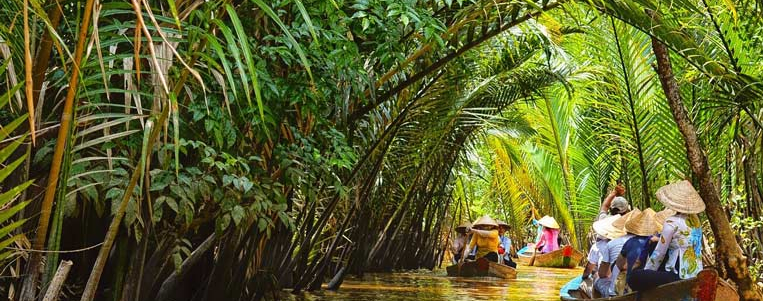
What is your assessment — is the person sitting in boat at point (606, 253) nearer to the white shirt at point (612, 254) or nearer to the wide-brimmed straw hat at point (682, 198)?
the white shirt at point (612, 254)

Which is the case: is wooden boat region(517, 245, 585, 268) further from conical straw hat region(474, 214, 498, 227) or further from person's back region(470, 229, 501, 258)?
conical straw hat region(474, 214, 498, 227)

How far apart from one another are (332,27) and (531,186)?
19995 millimetres

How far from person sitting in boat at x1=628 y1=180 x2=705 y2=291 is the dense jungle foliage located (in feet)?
0.70

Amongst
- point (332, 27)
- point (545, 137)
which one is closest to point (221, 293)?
point (332, 27)

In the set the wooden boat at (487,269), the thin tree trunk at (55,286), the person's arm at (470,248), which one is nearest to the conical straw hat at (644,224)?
the thin tree trunk at (55,286)

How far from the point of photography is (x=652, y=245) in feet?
27.8

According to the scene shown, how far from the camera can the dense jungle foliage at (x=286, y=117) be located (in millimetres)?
3627

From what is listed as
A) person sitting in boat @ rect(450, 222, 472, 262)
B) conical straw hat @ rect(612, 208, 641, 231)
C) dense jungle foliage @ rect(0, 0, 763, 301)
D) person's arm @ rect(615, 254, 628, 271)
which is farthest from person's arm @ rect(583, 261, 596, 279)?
person sitting in boat @ rect(450, 222, 472, 262)

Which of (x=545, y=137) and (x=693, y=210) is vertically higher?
(x=545, y=137)

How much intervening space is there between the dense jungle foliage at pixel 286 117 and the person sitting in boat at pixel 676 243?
21 cm

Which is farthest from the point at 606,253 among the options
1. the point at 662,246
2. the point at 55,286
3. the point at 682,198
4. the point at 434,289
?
the point at 55,286

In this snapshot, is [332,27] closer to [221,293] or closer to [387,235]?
[221,293]

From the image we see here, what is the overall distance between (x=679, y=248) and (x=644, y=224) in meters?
0.69

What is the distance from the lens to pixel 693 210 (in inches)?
298
